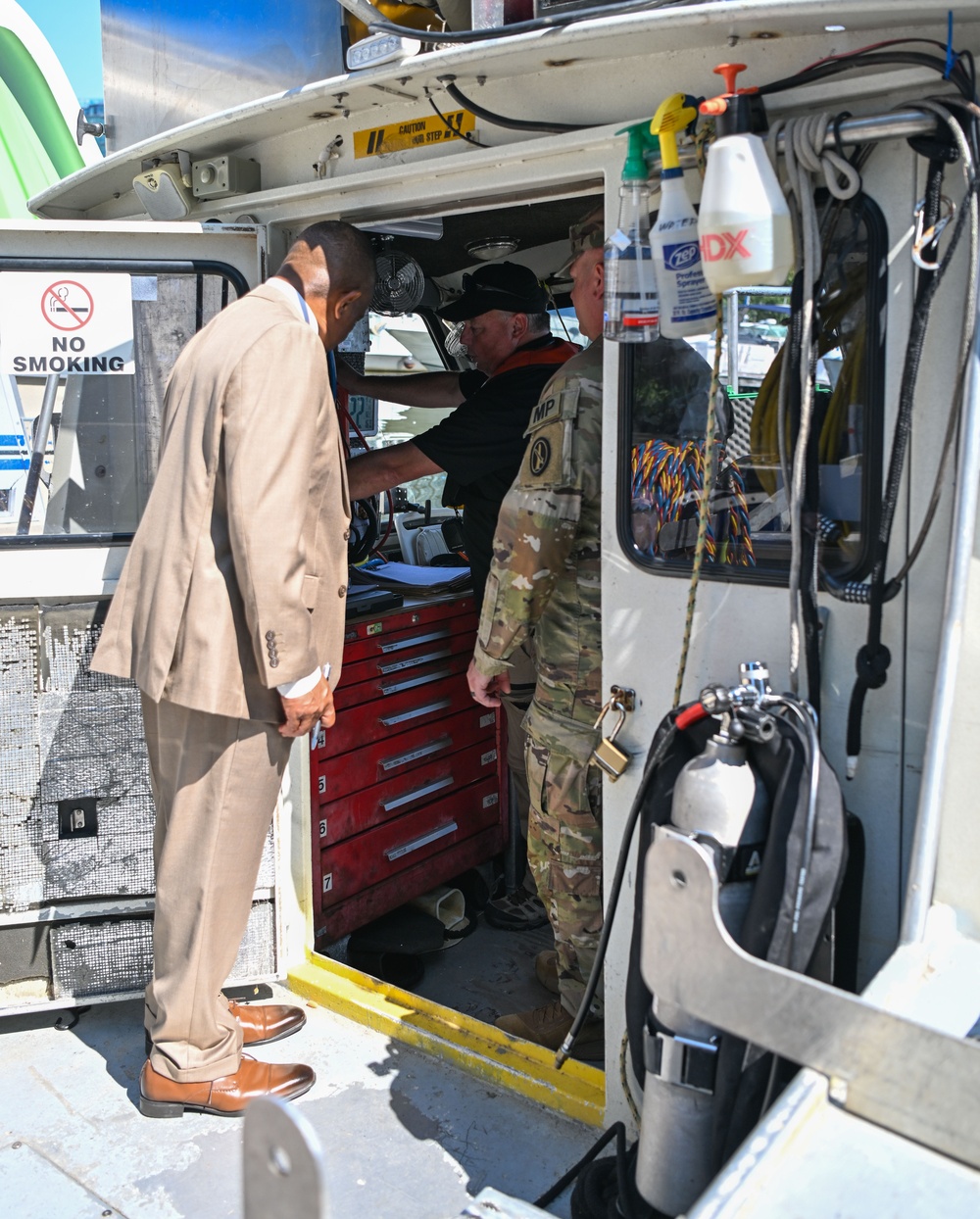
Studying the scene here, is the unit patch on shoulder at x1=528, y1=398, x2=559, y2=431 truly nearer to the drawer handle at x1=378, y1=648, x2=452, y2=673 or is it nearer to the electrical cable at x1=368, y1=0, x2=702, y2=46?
the electrical cable at x1=368, y1=0, x2=702, y2=46

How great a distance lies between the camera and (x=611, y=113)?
2320 mm

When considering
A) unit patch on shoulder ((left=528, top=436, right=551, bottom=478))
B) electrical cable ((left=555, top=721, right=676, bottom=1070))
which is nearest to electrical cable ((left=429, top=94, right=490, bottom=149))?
unit patch on shoulder ((left=528, top=436, right=551, bottom=478))

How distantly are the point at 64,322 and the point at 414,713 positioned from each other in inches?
66.3

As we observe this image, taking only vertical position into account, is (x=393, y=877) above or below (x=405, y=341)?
below

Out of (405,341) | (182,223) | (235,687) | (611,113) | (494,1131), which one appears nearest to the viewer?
(611,113)

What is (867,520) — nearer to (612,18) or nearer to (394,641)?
(612,18)

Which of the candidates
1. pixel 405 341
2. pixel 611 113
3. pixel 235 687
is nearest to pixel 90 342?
pixel 235 687

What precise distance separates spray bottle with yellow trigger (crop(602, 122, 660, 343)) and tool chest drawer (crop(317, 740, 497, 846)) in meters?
1.92

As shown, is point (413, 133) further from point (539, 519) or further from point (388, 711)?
point (388, 711)

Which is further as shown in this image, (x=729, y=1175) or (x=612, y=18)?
(x=612, y=18)

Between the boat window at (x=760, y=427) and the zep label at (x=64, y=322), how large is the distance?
1.55 m

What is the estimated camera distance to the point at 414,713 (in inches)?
148

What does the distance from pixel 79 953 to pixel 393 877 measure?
3.50 ft

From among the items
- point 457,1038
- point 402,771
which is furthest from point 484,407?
point 457,1038
